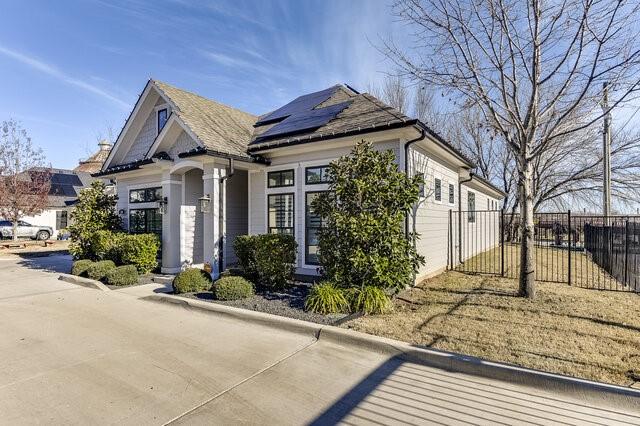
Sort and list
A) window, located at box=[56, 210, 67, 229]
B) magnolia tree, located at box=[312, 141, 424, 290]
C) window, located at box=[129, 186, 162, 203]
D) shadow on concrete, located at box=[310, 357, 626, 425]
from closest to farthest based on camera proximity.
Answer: shadow on concrete, located at box=[310, 357, 626, 425] < magnolia tree, located at box=[312, 141, 424, 290] < window, located at box=[129, 186, 162, 203] < window, located at box=[56, 210, 67, 229]

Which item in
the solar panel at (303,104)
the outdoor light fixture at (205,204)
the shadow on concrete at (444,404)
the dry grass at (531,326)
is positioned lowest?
the shadow on concrete at (444,404)

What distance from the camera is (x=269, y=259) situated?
735 centimetres

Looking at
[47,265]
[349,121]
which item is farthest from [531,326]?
[47,265]

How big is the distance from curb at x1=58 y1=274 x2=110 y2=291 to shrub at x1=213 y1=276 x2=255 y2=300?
3.65 meters

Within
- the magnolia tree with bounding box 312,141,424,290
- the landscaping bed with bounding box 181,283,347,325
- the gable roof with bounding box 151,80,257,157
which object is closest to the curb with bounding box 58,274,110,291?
the landscaping bed with bounding box 181,283,347,325

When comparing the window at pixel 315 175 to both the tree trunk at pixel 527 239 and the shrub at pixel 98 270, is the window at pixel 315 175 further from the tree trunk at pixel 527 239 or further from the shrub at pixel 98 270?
the shrub at pixel 98 270

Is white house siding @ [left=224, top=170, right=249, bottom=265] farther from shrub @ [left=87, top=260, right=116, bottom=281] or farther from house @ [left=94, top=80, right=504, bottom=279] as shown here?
shrub @ [left=87, top=260, right=116, bottom=281]

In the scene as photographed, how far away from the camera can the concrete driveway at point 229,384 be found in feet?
9.69

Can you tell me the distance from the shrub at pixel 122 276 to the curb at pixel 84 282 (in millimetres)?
218

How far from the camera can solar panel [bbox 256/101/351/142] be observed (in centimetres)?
916

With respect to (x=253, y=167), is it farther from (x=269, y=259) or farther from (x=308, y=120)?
(x=269, y=259)

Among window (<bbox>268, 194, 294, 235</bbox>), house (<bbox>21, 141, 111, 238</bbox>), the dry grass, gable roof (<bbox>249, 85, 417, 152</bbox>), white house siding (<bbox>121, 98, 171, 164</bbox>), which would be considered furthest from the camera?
house (<bbox>21, 141, 111, 238</bbox>)

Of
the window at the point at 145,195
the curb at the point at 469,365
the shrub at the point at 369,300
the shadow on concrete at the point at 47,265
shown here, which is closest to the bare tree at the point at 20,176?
the shadow on concrete at the point at 47,265

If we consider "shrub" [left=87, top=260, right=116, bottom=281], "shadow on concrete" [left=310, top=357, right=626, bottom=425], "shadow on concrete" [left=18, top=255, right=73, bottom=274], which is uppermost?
"shrub" [left=87, top=260, right=116, bottom=281]
